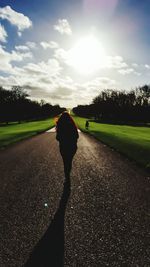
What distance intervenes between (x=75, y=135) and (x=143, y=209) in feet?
13.4

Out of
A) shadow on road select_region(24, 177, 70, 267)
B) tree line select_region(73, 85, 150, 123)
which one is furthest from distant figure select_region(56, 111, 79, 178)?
tree line select_region(73, 85, 150, 123)

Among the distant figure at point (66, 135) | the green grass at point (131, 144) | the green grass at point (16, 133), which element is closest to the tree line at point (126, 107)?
the green grass at point (16, 133)

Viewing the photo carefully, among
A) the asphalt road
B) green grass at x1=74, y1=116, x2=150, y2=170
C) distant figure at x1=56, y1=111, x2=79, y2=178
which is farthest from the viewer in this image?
green grass at x1=74, y1=116, x2=150, y2=170

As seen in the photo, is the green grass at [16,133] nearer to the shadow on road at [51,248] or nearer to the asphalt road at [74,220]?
the asphalt road at [74,220]

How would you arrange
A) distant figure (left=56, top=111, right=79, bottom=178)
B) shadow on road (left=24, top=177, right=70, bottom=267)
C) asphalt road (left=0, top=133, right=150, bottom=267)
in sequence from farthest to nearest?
distant figure (left=56, top=111, right=79, bottom=178)
asphalt road (left=0, top=133, right=150, bottom=267)
shadow on road (left=24, top=177, right=70, bottom=267)

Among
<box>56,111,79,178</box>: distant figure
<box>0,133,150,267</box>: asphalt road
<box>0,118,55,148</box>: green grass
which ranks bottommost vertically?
<box>0,118,55,148</box>: green grass

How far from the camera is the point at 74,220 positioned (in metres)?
6.03

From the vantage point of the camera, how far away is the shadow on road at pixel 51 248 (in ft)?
14.0

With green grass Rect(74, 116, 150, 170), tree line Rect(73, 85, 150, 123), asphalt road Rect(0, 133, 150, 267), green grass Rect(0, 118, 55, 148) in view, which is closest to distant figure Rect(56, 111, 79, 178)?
asphalt road Rect(0, 133, 150, 267)

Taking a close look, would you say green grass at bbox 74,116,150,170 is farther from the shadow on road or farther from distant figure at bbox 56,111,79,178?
the shadow on road

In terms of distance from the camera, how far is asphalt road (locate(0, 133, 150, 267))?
4453mm

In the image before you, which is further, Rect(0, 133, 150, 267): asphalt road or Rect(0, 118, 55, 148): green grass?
Rect(0, 118, 55, 148): green grass

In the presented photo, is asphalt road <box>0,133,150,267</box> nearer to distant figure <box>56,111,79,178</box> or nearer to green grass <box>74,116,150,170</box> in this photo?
distant figure <box>56,111,79,178</box>

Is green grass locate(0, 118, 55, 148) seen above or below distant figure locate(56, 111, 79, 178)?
below
